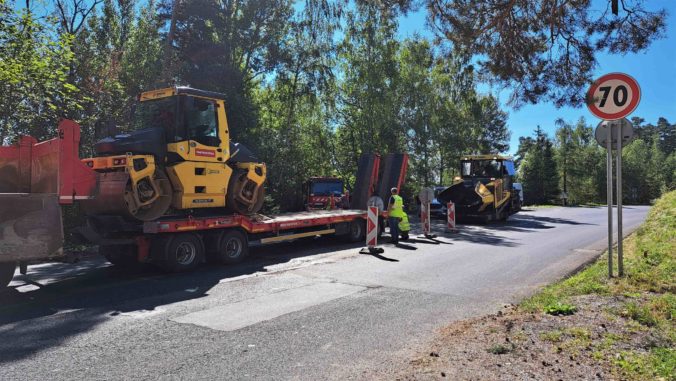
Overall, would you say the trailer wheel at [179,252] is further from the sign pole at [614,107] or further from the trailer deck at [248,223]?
the sign pole at [614,107]

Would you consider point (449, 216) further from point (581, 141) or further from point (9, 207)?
point (581, 141)

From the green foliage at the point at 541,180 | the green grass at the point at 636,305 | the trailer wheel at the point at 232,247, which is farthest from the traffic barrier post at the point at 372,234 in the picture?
the green foliage at the point at 541,180

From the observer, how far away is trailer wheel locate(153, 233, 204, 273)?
8.80m

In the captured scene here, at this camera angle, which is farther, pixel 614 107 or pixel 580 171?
pixel 580 171

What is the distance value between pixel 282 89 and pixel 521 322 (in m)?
22.6

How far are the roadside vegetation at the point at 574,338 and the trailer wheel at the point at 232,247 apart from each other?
18.6 feet

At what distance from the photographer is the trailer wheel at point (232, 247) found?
32.2 ft

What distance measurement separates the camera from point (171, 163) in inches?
369

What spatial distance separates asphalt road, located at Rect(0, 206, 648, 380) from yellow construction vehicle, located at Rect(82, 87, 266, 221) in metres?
1.39

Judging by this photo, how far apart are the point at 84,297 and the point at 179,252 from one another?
2.34m

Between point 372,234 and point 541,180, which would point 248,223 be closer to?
point 372,234

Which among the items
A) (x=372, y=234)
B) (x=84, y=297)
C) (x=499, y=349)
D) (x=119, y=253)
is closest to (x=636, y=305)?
(x=499, y=349)

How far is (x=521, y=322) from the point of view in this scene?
526 cm

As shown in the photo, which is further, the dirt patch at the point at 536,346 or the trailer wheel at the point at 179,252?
the trailer wheel at the point at 179,252
